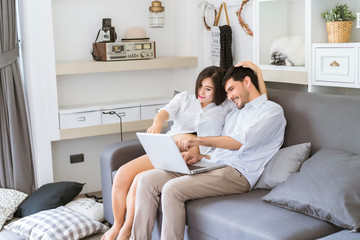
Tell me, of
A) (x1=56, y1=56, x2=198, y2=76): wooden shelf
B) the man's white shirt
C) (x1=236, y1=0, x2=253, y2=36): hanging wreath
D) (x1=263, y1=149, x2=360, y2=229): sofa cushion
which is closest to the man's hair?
the man's white shirt

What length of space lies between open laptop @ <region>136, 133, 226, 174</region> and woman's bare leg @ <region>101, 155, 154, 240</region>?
18cm

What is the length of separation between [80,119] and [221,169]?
1678 millimetres

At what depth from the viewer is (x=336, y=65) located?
10.2 ft

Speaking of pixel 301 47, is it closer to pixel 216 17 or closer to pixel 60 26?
pixel 216 17

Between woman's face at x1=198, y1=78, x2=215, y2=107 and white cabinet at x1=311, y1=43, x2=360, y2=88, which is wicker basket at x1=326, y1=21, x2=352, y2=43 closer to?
white cabinet at x1=311, y1=43, x2=360, y2=88

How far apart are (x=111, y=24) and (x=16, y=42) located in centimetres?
80

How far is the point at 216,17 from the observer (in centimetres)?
447

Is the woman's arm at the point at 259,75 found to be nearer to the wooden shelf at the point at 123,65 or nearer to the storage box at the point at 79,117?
the wooden shelf at the point at 123,65

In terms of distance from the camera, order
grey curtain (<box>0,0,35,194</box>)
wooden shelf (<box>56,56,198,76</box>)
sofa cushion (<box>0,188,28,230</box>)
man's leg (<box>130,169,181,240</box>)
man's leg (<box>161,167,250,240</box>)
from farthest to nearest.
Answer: wooden shelf (<box>56,56,198,76</box>) < grey curtain (<box>0,0,35,194</box>) < sofa cushion (<box>0,188,28,230</box>) < man's leg (<box>130,169,181,240</box>) < man's leg (<box>161,167,250,240</box>)

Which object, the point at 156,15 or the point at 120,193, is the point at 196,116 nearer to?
the point at 120,193

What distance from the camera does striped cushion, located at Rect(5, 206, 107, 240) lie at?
3318 millimetres

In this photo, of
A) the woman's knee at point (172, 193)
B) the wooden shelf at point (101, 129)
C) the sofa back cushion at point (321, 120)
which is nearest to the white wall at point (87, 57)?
the wooden shelf at point (101, 129)

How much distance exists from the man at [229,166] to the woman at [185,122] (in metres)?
0.13

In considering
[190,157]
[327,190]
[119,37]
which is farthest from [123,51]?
[327,190]
